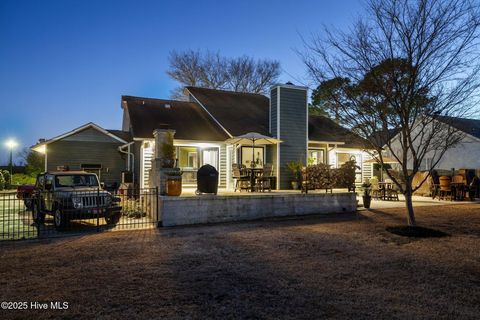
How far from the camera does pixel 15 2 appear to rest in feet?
42.1

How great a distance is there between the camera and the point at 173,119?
57.2 feet

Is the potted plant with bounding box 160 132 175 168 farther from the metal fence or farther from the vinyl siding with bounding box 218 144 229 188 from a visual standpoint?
the vinyl siding with bounding box 218 144 229 188

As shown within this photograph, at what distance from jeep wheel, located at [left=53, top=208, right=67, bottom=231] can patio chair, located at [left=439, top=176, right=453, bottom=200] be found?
17613mm

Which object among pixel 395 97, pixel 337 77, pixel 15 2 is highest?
pixel 15 2

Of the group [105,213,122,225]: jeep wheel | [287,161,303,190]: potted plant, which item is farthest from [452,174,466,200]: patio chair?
[105,213,122,225]: jeep wheel

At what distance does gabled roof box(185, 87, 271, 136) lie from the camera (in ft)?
57.1

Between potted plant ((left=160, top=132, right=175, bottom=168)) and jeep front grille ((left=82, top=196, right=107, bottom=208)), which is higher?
potted plant ((left=160, top=132, right=175, bottom=168))

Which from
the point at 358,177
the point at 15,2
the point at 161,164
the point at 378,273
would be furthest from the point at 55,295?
the point at 358,177

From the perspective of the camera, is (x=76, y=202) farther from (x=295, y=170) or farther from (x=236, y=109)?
(x=236, y=109)

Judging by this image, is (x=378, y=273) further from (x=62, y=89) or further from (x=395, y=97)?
(x=62, y=89)

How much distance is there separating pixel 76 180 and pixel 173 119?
757cm

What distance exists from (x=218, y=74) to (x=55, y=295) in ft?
95.4

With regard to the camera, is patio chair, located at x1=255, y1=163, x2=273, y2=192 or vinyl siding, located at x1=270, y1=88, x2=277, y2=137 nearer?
patio chair, located at x1=255, y1=163, x2=273, y2=192

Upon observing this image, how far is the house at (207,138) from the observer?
53.2 ft
